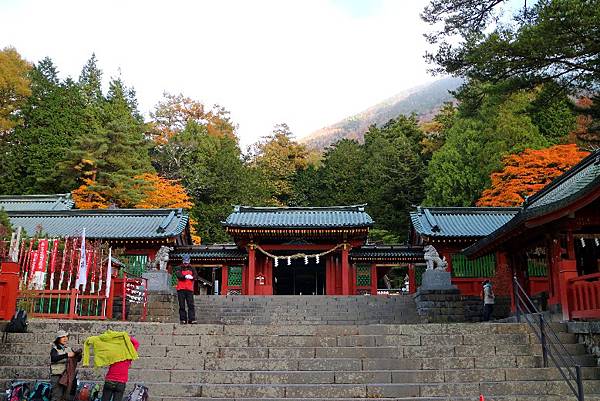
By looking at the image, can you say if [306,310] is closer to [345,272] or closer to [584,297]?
[345,272]

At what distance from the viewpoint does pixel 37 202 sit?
29.6m

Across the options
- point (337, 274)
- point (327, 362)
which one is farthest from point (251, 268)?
point (327, 362)

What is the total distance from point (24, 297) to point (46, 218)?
15106 millimetres

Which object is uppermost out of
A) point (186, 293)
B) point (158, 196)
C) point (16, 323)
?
point (158, 196)

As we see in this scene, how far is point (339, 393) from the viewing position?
7.66 meters

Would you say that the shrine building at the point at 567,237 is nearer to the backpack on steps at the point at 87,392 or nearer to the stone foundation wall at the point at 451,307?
the stone foundation wall at the point at 451,307

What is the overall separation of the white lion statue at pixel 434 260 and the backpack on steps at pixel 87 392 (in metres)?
15.5

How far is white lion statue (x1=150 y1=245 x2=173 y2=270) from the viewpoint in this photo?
2197 centimetres

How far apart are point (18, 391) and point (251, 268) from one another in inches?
635

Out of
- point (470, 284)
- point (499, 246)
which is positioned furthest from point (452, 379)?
point (470, 284)

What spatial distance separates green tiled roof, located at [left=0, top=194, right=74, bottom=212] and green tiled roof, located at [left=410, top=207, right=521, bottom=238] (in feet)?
60.5

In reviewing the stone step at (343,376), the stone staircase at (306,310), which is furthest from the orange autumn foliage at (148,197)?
the stone step at (343,376)

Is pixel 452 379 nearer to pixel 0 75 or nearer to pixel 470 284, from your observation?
pixel 470 284

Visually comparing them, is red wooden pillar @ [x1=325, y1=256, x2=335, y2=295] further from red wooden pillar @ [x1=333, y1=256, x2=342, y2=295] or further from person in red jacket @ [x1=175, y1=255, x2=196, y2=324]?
person in red jacket @ [x1=175, y1=255, x2=196, y2=324]
